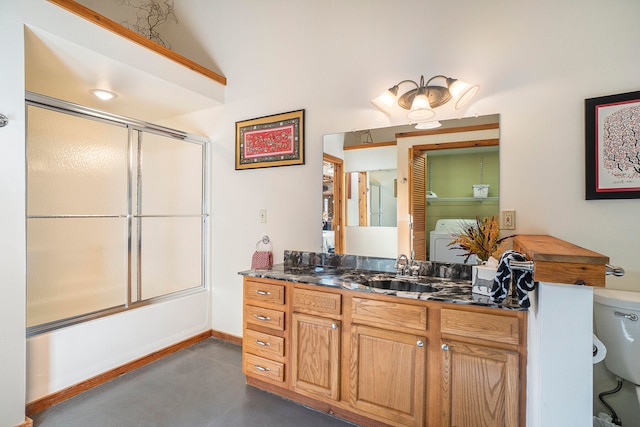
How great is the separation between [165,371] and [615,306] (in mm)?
2856

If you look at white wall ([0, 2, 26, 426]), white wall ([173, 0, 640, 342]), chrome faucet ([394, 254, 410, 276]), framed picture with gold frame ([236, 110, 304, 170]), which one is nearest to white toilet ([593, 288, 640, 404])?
white wall ([173, 0, 640, 342])

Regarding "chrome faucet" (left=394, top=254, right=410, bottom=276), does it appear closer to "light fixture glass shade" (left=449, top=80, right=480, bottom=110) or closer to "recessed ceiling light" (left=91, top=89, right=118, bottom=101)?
"light fixture glass shade" (left=449, top=80, right=480, bottom=110)

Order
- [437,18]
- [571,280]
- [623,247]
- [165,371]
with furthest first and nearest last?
1. [165,371]
2. [437,18]
3. [623,247]
4. [571,280]

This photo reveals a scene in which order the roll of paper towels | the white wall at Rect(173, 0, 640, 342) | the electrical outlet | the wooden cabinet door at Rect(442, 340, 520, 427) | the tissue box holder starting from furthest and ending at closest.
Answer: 1. the electrical outlet
2. the white wall at Rect(173, 0, 640, 342)
3. the tissue box holder
4. the wooden cabinet door at Rect(442, 340, 520, 427)
5. the roll of paper towels

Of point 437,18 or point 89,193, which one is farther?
point 89,193

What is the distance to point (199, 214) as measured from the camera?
304cm

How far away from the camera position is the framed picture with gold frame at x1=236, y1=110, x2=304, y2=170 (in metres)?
2.51

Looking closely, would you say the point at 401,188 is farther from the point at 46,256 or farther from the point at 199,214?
the point at 46,256

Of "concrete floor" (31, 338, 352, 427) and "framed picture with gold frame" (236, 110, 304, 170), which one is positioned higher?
"framed picture with gold frame" (236, 110, 304, 170)

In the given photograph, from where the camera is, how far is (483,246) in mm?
1751

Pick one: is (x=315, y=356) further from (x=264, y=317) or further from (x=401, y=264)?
(x=401, y=264)

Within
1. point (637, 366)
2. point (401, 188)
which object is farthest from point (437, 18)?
point (637, 366)

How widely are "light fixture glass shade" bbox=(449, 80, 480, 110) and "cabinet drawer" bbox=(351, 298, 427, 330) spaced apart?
1.27 metres

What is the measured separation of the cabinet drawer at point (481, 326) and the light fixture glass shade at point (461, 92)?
49.2 inches
